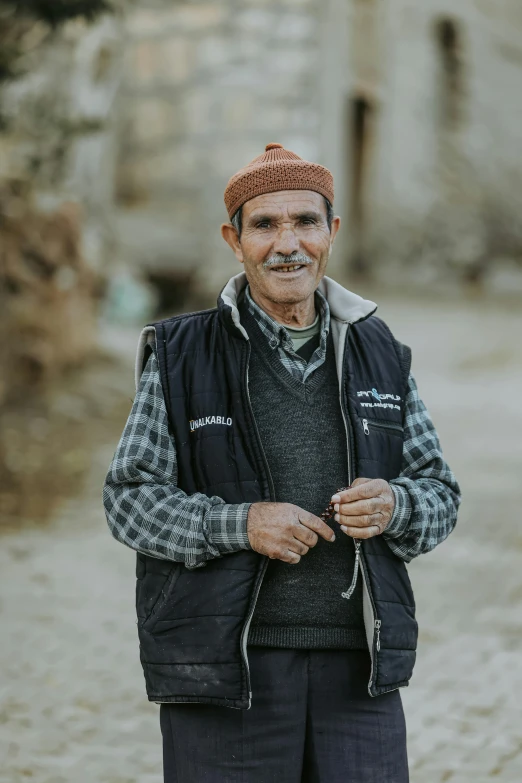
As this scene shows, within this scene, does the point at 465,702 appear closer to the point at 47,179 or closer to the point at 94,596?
the point at 94,596

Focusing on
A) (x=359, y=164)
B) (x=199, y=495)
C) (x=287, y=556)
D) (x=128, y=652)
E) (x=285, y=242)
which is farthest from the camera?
(x=359, y=164)

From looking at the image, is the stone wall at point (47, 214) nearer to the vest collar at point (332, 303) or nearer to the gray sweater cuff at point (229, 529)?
the vest collar at point (332, 303)

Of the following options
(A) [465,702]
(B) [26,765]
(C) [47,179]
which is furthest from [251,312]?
(C) [47,179]

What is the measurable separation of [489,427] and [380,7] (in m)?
9.94

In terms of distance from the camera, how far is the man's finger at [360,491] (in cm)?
229

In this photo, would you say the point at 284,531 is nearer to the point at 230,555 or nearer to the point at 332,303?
the point at 230,555

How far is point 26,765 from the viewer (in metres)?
4.10

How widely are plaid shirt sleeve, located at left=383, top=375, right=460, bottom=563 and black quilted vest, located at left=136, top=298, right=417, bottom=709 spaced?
40 millimetres

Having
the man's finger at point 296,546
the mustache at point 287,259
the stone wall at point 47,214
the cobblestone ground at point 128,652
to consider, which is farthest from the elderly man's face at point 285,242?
the stone wall at point 47,214

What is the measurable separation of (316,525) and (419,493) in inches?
11.1

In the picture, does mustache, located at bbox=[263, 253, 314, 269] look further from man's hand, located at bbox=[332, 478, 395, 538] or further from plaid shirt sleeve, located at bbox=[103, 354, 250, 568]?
man's hand, located at bbox=[332, 478, 395, 538]

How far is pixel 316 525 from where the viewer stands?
90.0 inches

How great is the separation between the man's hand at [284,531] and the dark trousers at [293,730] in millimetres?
252

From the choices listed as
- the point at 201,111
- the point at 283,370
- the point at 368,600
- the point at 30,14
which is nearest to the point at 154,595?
the point at 368,600
